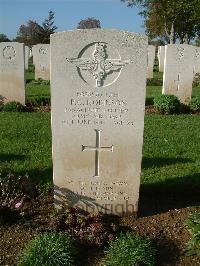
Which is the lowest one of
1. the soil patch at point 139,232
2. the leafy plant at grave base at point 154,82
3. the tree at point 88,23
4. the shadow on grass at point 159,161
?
the soil patch at point 139,232

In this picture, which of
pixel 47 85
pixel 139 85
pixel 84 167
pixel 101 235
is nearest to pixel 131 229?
pixel 101 235

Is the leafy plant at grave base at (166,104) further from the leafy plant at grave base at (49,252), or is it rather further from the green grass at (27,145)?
the leafy plant at grave base at (49,252)

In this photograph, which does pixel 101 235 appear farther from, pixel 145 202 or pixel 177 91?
pixel 177 91

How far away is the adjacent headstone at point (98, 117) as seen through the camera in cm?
434

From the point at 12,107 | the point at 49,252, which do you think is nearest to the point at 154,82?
the point at 12,107

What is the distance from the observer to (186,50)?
12227 mm

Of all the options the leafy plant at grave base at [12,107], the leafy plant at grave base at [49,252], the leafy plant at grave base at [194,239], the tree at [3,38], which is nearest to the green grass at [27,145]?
the leafy plant at grave base at [12,107]

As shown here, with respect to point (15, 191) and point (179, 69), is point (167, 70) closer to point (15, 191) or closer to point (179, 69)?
point (179, 69)

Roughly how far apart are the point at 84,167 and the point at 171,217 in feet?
3.73

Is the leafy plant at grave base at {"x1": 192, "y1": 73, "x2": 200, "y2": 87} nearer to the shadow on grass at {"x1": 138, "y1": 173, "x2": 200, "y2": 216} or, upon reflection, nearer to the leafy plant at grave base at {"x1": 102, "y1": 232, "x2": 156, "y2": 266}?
the shadow on grass at {"x1": 138, "y1": 173, "x2": 200, "y2": 216}

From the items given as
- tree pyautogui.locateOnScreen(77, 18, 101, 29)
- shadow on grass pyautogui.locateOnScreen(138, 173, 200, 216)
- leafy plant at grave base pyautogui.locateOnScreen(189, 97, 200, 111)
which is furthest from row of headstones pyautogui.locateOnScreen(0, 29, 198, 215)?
tree pyautogui.locateOnScreen(77, 18, 101, 29)

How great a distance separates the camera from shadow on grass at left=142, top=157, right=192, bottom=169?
6.65 metres

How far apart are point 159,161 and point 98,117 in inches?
102

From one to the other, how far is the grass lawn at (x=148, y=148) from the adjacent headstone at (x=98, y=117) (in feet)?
3.54
